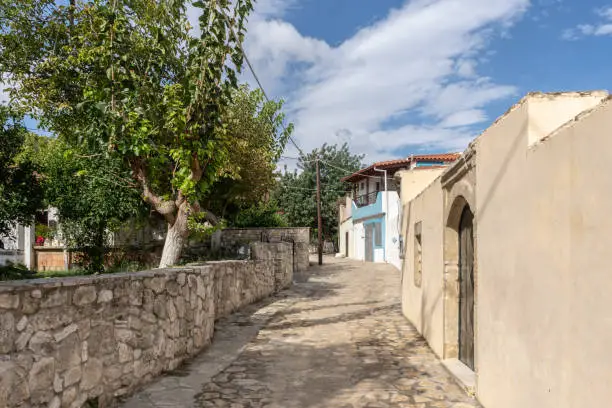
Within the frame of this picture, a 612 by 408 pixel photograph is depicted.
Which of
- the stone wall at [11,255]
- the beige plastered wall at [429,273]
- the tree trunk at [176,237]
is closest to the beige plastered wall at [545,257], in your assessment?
the beige plastered wall at [429,273]

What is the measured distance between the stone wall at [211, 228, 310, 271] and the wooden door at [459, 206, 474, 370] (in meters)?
12.2

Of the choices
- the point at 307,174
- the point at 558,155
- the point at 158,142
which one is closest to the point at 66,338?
the point at 558,155

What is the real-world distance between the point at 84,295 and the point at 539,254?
4.12 metres

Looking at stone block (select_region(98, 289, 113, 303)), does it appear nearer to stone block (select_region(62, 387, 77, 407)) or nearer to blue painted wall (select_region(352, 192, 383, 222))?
stone block (select_region(62, 387, 77, 407))

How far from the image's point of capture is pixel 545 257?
12.2ft

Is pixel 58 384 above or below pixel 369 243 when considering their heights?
above

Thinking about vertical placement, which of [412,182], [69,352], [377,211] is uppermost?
[412,182]

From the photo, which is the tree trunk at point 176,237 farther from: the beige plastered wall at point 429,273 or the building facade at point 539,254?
the building facade at point 539,254

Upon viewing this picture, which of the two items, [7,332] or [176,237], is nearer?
[7,332]

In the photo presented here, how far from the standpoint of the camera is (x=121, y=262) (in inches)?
698

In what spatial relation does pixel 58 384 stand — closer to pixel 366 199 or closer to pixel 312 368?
pixel 312 368

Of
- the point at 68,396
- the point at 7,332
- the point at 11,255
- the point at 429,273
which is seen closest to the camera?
the point at 7,332

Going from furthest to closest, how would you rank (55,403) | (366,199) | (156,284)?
(366,199)
(156,284)
(55,403)

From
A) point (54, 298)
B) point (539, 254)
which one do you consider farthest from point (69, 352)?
point (539, 254)
